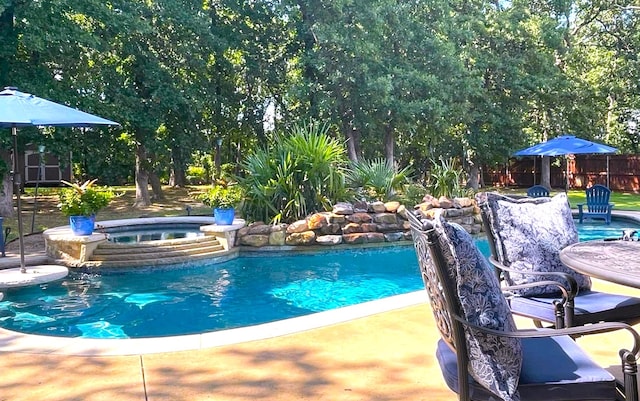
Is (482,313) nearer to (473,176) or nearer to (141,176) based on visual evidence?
(141,176)

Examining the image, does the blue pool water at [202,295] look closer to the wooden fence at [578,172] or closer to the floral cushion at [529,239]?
the floral cushion at [529,239]

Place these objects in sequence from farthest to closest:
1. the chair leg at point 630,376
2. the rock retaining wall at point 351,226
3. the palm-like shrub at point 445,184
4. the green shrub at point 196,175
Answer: the green shrub at point 196,175 → the palm-like shrub at point 445,184 → the rock retaining wall at point 351,226 → the chair leg at point 630,376

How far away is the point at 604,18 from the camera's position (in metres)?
23.4

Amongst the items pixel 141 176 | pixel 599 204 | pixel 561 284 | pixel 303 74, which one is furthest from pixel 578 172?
pixel 561 284

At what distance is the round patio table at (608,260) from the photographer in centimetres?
216

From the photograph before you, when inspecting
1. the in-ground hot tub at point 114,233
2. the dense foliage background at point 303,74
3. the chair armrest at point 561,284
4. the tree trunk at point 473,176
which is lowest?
the in-ground hot tub at point 114,233

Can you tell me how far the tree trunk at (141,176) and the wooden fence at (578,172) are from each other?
15240 mm

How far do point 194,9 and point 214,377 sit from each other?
14.1 meters

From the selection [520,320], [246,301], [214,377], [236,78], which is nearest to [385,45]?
[236,78]

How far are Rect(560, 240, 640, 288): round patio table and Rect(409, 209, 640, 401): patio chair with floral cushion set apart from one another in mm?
361

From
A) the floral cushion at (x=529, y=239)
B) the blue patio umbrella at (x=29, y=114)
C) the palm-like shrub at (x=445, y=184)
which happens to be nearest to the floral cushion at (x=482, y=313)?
the floral cushion at (x=529, y=239)

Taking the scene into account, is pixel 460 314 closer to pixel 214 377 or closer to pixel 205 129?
pixel 214 377

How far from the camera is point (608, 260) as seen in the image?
2.47m

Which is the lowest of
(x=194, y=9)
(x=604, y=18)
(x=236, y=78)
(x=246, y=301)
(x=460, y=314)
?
(x=246, y=301)
